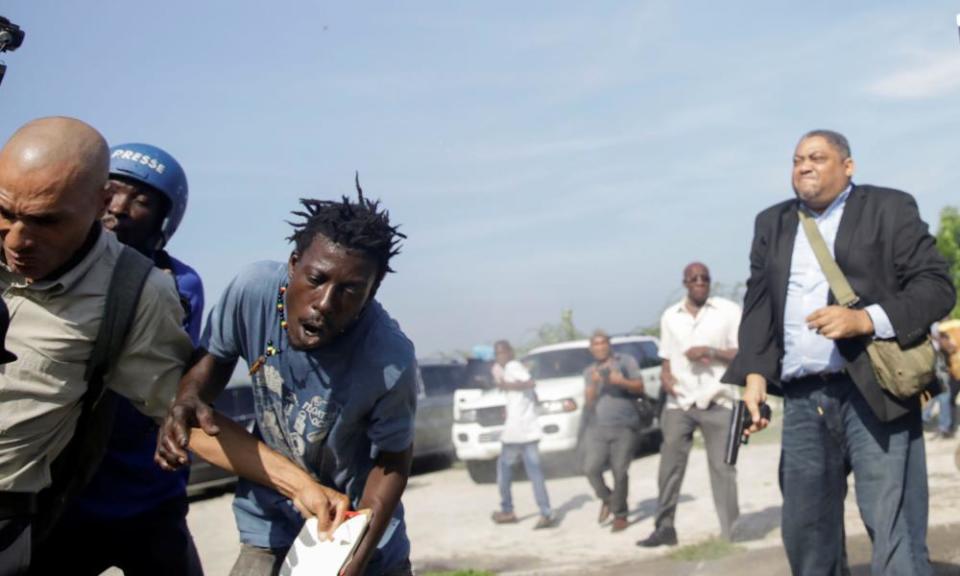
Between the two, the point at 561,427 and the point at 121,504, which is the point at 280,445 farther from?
the point at 561,427

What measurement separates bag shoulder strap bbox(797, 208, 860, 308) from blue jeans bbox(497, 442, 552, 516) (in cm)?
591

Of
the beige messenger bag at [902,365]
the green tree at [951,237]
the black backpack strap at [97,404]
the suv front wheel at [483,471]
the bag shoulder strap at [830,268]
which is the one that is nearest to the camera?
the black backpack strap at [97,404]

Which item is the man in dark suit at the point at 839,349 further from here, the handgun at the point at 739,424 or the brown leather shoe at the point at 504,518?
the brown leather shoe at the point at 504,518

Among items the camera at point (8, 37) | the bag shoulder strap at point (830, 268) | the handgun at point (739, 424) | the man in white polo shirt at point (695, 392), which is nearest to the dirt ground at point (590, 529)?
the man in white polo shirt at point (695, 392)

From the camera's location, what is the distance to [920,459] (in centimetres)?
457

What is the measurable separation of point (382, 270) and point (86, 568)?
1.35m

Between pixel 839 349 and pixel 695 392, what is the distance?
4521mm

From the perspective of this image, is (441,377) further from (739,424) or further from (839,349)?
(839,349)

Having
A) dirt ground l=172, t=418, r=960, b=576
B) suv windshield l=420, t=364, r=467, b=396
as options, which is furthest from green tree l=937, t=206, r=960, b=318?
suv windshield l=420, t=364, r=467, b=396

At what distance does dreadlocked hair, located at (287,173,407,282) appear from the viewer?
132 inches

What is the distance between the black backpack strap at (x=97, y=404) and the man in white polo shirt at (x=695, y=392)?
6204 millimetres

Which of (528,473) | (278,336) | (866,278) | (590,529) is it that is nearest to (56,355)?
(278,336)

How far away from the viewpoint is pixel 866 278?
4.67 m

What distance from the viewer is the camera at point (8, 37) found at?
301cm
